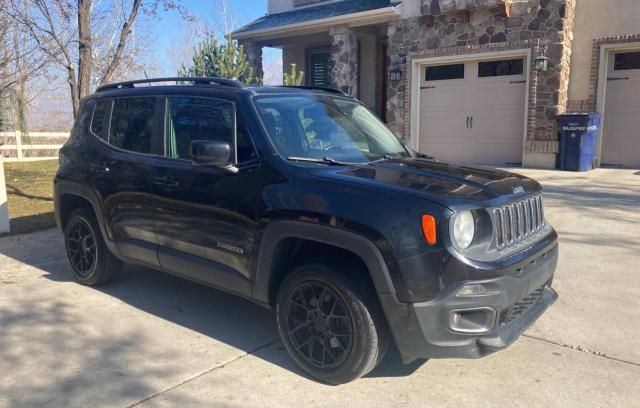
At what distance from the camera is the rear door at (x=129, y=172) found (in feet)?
14.5

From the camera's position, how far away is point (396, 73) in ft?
48.1

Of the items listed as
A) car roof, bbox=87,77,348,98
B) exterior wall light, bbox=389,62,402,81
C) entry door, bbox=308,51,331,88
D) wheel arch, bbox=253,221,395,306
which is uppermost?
entry door, bbox=308,51,331,88

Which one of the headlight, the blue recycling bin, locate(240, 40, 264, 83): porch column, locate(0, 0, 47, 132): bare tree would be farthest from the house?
the headlight

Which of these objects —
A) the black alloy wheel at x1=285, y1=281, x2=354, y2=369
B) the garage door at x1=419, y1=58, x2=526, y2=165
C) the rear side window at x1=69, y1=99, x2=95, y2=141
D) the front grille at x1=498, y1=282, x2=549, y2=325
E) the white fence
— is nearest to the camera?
the front grille at x1=498, y1=282, x2=549, y2=325

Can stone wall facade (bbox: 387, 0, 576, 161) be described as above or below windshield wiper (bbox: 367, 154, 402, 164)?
above

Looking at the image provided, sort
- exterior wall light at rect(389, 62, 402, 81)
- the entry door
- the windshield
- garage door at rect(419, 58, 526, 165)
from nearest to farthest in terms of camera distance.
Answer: the windshield < garage door at rect(419, 58, 526, 165) < exterior wall light at rect(389, 62, 402, 81) < the entry door

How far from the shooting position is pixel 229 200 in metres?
3.74

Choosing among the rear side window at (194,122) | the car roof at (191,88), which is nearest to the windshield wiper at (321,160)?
the rear side window at (194,122)

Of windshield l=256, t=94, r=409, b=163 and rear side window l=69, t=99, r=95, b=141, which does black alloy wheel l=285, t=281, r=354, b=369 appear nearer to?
windshield l=256, t=94, r=409, b=163

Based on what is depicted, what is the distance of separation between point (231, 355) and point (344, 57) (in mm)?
12911

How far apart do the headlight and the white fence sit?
18712mm

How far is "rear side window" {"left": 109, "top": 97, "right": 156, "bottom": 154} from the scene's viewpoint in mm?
4574

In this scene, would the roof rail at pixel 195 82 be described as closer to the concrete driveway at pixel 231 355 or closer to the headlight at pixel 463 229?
the concrete driveway at pixel 231 355

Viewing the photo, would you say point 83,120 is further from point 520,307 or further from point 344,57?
point 344,57
